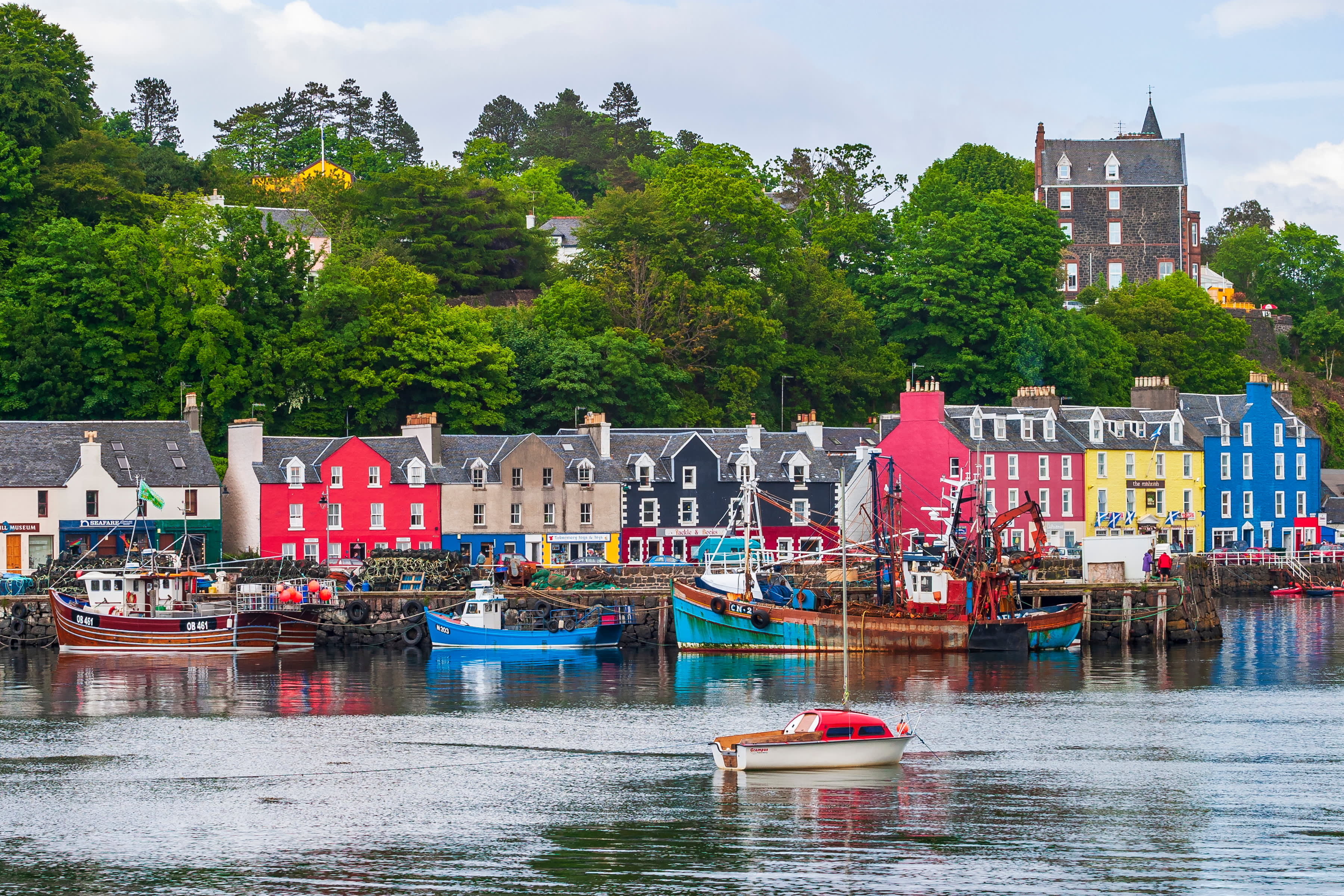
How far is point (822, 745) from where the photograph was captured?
38344 millimetres

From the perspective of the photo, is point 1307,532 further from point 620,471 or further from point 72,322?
point 72,322

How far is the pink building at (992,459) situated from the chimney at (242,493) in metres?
31.6

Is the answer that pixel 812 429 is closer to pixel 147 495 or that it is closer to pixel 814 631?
pixel 814 631

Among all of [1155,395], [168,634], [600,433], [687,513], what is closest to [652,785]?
[168,634]

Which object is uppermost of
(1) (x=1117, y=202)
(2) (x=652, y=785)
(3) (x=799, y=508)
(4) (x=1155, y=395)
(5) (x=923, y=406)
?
(1) (x=1117, y=202)

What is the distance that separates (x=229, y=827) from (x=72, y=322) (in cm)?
5535

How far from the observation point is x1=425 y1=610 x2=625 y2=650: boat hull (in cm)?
6738

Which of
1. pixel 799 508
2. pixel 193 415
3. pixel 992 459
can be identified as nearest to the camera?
pixel 193 415

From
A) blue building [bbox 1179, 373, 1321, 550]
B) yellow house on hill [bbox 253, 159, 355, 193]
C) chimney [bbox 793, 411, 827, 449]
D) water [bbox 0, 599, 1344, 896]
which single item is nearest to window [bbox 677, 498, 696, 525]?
chimney [bbox 793, 411, 827, 449]

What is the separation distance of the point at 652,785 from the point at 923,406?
185 ft

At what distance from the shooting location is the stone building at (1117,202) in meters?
137

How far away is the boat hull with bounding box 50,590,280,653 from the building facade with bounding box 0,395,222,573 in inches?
321

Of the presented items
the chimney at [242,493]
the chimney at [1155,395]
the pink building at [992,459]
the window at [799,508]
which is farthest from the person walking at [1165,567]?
the chimney at [242,493]

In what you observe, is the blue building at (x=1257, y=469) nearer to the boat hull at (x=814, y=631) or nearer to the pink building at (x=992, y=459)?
the pink building at (x=992, y=459)
